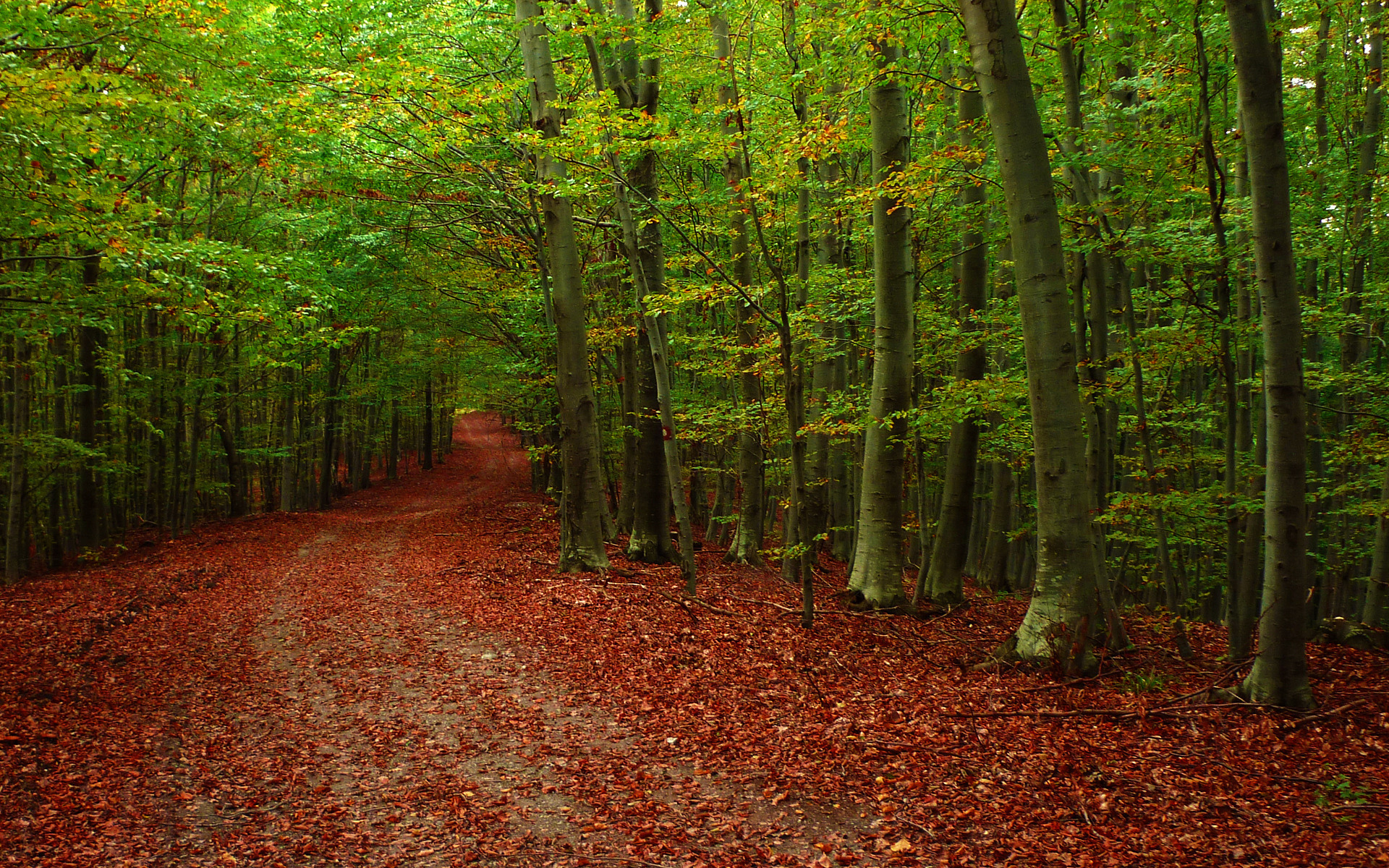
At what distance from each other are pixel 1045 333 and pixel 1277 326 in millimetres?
1600

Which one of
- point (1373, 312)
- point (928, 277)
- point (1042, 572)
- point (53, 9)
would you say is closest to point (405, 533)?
point (53, 9)

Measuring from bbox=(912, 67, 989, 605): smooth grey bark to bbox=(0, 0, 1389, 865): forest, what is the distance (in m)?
0.05

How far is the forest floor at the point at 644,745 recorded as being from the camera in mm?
4031

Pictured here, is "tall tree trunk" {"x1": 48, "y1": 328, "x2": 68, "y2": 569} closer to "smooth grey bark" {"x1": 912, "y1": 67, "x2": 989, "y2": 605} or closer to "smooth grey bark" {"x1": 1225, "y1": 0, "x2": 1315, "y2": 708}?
"smooth grey bark" {"x1": 912, "y1": 67, "x2": 989, "y2": 605}

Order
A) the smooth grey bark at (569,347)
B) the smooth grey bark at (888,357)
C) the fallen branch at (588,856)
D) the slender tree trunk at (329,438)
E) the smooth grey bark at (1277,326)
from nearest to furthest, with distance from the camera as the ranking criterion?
the fallen branch at (588,856), the smooth grey bark at (1277,326), the smooth grey bark at (888,357), the smooth grey bark at (569,347), the slender tree trunk at (329,438)

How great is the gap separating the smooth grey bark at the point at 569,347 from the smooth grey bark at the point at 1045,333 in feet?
19.6

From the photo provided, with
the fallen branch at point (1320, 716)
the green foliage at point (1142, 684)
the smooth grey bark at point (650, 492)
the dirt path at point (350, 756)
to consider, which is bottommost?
the dirt path at point (350, 756)

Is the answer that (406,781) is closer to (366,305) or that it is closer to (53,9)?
(53,9)

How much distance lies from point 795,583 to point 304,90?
35.4 ft

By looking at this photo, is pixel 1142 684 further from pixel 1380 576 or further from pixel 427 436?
pixel 427 436

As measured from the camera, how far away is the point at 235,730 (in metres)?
5.80

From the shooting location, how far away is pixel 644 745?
5520mm

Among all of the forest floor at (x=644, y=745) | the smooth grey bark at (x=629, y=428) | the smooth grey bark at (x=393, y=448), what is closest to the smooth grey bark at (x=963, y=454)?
the forest floor at (x=644, y=745)

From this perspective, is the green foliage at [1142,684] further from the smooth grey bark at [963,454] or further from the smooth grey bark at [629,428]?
the smooth grey bark at [629,428]
